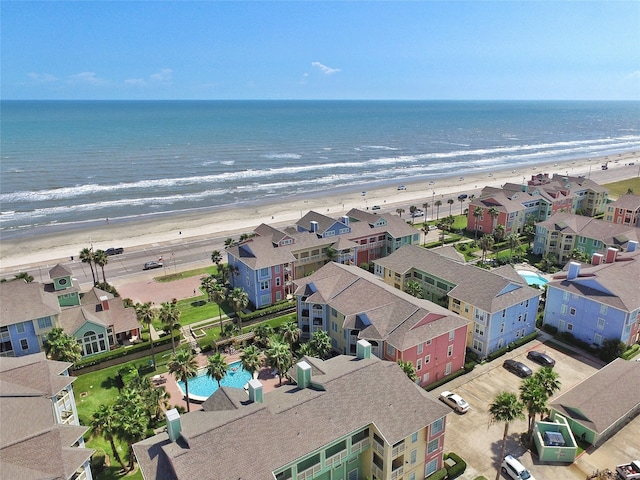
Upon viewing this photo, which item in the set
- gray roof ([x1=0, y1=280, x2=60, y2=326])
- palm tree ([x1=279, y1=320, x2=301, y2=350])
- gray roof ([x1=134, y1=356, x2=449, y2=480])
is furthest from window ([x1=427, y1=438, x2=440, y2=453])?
gray roof ([x1=0, y1=280, x2=60, y2=326])

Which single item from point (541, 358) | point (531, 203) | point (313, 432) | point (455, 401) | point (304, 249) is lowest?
point (541, 358)

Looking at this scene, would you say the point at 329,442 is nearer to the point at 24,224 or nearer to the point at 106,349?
the point at 106,349

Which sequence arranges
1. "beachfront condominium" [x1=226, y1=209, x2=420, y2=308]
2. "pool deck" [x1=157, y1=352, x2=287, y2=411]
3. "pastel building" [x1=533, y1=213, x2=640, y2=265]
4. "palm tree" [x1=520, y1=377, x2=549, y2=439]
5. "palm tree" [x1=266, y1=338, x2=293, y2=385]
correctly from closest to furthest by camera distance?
1. "palm tree" [x1=520, y1=377, x2=549, y2=439]
2. "palm tree" [x1=266, y1=338, x2=293, y2=385]
3. "pool deck" [x1=157, y1=352, x2=287, y2=411]
4. "beachfront condominium" [x1=226, y1=209, x2=420, y2=308]
5. "pastel building" [x1=533, y1=213, x2=640, y2=265]

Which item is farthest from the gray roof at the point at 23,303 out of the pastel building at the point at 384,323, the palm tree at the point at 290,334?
the pastel building at the point at 384,323

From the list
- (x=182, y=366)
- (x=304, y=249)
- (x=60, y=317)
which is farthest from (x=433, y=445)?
(x=60, y=317)

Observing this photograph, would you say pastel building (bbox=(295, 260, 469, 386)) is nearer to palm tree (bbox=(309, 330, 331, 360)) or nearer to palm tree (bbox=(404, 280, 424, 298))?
palm tree (bbox=(309, 330, 331, 360))

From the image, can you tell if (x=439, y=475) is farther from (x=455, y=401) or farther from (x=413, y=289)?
(x=413, y=289)

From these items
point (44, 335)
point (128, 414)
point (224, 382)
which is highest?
point (128, 414)

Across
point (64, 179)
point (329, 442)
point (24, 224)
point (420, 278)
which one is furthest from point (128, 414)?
point (64, 179)
